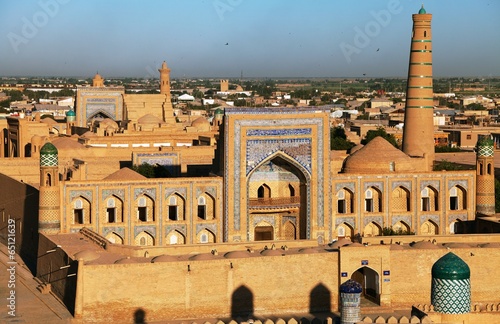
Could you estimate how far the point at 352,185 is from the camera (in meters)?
33.4

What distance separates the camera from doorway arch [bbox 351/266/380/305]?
26.9 m

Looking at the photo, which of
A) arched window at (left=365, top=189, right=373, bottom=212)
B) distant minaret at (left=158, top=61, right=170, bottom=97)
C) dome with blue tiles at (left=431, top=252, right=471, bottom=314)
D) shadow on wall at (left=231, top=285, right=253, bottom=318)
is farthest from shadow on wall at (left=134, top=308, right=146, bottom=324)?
distant minaret at (left=158, top=61, right=170, bottom=97)

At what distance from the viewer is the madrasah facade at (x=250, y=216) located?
25328 mm

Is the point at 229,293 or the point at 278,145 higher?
the point at 278,145

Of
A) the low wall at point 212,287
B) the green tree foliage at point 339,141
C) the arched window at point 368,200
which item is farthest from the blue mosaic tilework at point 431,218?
the green tree foliage at point 339,141

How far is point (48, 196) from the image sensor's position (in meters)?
30.2

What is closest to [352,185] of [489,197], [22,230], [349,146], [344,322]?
[489,197]

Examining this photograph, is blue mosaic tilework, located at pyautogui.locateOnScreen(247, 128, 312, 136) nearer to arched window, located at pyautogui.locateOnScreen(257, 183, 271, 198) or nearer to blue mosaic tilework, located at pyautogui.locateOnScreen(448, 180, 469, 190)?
arched window, located at pyautogui.locateOnScreen(257, 183, 271, 198)

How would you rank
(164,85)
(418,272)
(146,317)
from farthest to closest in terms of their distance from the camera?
1. (164,85)
2. (418,272)
3. (146,317)

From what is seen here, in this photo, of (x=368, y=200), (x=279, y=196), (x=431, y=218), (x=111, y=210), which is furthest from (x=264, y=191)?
(x=431, y=218)

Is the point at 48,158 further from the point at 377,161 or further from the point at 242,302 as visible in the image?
the point at 377,161

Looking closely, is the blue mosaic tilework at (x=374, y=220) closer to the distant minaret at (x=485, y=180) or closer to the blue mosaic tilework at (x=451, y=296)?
the distant minaret at (x=485, y=180)

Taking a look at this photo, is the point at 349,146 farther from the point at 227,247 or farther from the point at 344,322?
the point at 344,322

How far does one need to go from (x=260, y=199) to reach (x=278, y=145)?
1.76 metres
